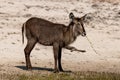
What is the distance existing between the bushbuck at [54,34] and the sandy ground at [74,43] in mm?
720

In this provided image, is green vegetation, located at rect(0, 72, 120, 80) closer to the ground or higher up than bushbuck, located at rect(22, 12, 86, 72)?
closer to the ground

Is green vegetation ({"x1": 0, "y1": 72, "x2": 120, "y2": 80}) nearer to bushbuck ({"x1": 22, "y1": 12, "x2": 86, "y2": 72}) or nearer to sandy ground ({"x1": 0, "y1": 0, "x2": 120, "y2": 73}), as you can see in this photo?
bushbuck ({"x1": 22, "y1": 12, "x2": 86, "y2": 72})

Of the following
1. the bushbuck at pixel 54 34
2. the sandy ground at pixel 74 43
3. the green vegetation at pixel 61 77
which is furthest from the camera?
the sandy ground at pixel 74 43

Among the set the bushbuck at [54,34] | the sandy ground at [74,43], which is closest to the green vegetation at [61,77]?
the bushbuck at [54,34]

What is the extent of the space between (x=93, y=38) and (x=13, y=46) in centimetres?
335

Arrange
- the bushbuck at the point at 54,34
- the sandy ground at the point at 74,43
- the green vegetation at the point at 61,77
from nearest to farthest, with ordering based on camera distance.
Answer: the green vegetation at the point at 61,77 < the bushbuck at the point at 54,34 < the sandy ground at the point at 74,43

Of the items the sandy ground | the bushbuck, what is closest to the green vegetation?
the bushbuck

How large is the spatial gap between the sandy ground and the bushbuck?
720 mm

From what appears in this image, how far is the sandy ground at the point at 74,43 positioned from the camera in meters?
16.9

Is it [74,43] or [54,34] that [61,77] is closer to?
[54,34]

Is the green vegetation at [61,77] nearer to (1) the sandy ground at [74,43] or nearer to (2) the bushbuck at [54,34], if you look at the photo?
(2) the bushbuck at [54,34]

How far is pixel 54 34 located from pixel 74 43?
4.47 metres

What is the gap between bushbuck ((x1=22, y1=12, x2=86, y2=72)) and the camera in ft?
48.9

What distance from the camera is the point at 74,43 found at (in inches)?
769
